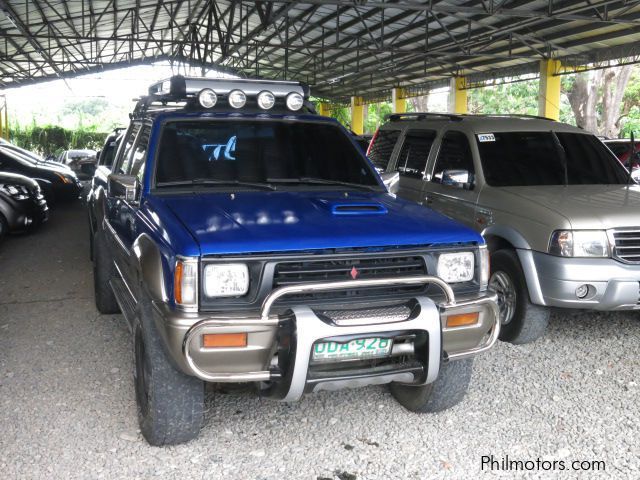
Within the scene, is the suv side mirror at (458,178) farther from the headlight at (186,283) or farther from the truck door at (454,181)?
the headlight at (186,283)

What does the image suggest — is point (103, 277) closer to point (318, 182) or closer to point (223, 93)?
point (223, 93)

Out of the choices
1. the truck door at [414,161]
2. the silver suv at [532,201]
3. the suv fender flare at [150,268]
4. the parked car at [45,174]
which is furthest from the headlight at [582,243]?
the parked car at [45,174]

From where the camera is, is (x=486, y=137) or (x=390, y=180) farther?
(x=486, y=137)

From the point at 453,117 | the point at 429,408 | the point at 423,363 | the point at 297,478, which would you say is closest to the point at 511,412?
the point at 429,408

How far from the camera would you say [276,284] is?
9.97ft

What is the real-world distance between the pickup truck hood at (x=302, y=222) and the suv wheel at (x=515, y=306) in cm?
153

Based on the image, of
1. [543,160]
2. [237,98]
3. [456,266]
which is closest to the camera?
[456,266]

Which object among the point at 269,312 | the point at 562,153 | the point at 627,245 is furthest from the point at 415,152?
the point at 269,312

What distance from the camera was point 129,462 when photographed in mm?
3279

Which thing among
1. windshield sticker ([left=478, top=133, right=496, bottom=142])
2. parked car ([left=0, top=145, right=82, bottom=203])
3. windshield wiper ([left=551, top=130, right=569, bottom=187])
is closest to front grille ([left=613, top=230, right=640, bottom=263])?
windshield wiper ([left=551, top=130, right=569, bottom=187])

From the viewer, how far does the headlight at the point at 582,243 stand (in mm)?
4621

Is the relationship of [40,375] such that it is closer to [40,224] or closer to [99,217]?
[99,217]

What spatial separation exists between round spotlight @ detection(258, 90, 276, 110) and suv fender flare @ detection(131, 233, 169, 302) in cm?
151

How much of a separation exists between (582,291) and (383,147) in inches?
129
